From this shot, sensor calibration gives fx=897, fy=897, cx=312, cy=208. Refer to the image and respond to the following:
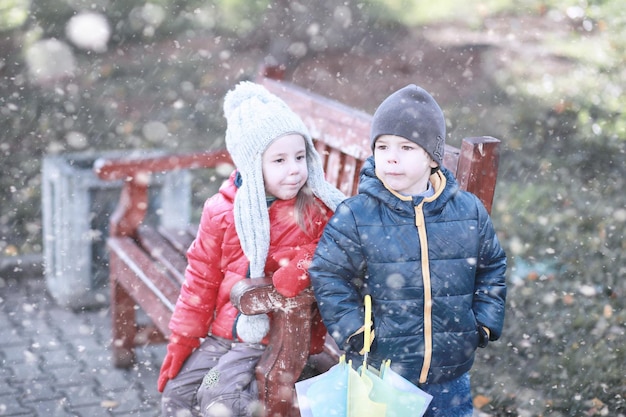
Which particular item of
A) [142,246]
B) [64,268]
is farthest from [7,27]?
[142,246]

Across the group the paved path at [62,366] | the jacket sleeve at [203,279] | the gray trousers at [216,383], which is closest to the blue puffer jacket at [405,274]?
the gray trousers at [216,383]

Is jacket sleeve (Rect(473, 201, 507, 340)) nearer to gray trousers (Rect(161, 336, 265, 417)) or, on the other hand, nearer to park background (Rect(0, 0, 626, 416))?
gray trousers (Rect(161, 336, 265, 417))

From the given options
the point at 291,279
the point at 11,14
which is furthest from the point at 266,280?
the point at 11,14

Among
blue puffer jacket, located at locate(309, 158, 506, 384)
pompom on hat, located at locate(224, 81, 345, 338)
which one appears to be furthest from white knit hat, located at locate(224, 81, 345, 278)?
blue puffer jacket, located at locate(309, 158, 506, 384)

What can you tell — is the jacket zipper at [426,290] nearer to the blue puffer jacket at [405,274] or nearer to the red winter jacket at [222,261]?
the blue puffer jacket at [405,274]

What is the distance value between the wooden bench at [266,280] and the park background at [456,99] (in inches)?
58.8

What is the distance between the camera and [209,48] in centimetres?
1137

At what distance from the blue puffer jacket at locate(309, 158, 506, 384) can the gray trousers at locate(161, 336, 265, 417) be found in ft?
1.44

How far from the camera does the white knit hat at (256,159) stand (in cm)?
327

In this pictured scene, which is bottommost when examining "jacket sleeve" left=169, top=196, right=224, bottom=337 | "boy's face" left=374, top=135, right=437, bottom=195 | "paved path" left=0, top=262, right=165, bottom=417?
"paved path" left=0, top=262, right=165, bottom=417

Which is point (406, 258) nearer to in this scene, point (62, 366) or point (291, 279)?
point (291, 279)

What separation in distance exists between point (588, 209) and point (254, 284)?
4.59m

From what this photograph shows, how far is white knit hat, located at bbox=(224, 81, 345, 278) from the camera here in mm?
3266

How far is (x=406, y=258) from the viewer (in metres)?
2.97
